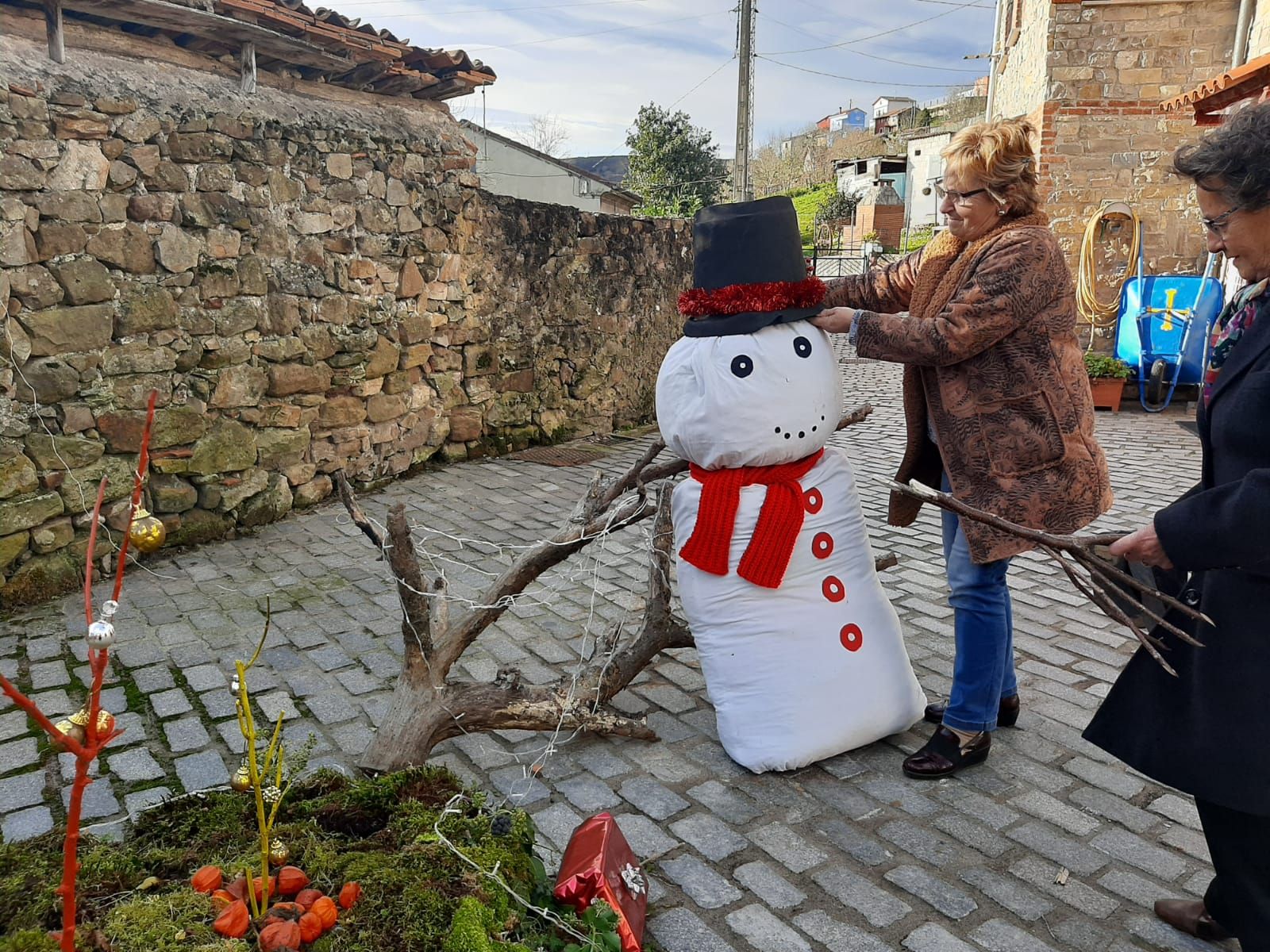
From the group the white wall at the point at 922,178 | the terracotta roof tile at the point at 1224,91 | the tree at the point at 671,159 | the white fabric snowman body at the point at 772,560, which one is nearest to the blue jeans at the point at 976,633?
the white fabric snowman body at the point at 772,560

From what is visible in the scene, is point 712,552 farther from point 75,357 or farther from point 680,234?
point 680,234

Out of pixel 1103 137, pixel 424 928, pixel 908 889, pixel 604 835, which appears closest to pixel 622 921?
pixel 604 835

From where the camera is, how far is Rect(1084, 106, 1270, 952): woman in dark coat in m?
1.83

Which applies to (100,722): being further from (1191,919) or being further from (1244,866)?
(1191,919)

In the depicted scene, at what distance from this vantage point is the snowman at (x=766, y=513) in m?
2.93

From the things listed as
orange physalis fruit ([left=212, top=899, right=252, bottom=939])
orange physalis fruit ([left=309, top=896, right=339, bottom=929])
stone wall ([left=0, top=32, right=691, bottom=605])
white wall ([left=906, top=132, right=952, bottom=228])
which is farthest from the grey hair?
white wall ([left=906, top=132, right=952, bottom=228])

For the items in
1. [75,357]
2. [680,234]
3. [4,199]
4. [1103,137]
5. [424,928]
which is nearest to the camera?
[424,928]

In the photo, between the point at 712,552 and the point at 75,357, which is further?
the point at 75,357

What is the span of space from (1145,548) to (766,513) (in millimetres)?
1179

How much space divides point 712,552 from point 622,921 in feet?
4.11

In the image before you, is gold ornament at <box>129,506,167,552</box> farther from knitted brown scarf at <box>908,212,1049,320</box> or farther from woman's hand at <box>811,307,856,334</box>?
knitted brown scarf at <box>908,212,1049,320</box>

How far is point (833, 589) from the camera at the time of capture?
3.09 metres

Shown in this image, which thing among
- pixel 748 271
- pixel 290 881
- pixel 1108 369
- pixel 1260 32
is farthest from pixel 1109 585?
pixel 1260 32

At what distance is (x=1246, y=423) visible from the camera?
1858mm
